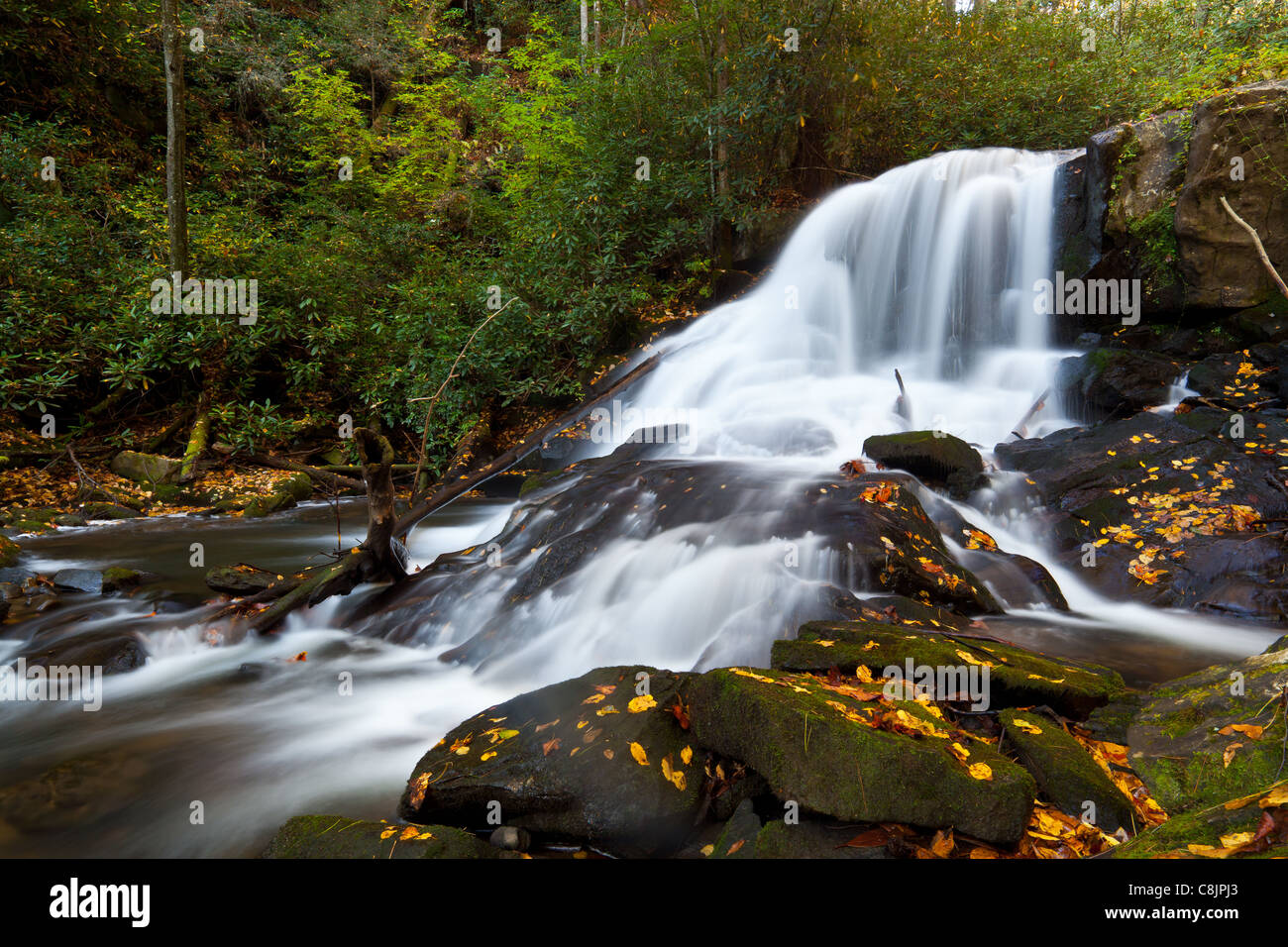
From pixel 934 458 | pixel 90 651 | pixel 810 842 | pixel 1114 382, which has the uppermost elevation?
pixel 1114 382

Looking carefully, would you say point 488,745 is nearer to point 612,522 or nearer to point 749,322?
point 612,522

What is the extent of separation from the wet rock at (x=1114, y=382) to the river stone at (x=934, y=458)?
2.17m

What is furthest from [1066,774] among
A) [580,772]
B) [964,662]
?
[580,772]

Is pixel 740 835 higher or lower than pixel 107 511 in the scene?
lower

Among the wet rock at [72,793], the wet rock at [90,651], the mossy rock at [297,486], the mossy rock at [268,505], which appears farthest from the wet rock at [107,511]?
the wet rock at [72,793]

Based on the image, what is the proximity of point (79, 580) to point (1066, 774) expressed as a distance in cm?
805

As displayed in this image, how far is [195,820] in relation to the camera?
327 cm

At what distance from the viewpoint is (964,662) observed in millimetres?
3299

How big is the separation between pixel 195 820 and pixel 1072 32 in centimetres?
2056

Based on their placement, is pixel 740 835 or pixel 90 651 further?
pixel 90 651

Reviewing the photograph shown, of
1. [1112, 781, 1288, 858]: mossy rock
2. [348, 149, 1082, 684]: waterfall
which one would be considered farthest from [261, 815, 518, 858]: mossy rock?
[1112, 781, 1288, 858]: mossy rock

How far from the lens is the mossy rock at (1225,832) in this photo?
5.96ft

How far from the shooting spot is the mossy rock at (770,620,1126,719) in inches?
127

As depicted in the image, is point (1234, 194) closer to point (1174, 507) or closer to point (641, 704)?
point (1174, 507)
